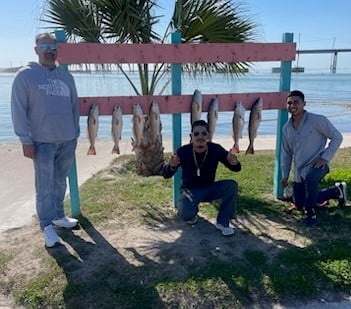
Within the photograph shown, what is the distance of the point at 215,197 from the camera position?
14.5 feet

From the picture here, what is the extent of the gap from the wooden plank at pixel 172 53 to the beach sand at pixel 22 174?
7.36 feet

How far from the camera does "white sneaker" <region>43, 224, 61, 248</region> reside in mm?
4062

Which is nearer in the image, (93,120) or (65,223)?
(93,120)

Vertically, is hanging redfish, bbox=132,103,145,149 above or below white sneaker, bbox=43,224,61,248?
above

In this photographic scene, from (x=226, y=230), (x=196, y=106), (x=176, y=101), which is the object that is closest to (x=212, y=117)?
(x=196, y=106)

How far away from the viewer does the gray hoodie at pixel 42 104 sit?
144 inches

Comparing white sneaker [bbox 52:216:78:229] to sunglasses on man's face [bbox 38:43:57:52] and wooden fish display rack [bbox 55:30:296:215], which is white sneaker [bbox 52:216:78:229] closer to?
wooden fish display rack [bbox 55:30:296:215]

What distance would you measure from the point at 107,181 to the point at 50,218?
2.39m

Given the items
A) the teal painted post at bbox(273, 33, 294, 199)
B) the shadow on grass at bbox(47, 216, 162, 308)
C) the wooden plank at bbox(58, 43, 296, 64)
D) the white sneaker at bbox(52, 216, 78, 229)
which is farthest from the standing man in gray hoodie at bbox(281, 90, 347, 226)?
the white sneaker at bbox(52, 216, 78, 229)

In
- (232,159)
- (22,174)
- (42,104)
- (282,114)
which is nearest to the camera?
(42,104)

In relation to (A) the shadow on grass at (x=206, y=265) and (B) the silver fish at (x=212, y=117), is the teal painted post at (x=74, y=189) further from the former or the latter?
(B) the silver fish at (x=212, y=117)

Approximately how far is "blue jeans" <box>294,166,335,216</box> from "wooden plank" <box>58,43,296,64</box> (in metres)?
1.49

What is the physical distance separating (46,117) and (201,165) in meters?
1.70

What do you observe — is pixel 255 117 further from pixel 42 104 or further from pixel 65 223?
pixel 65 223
